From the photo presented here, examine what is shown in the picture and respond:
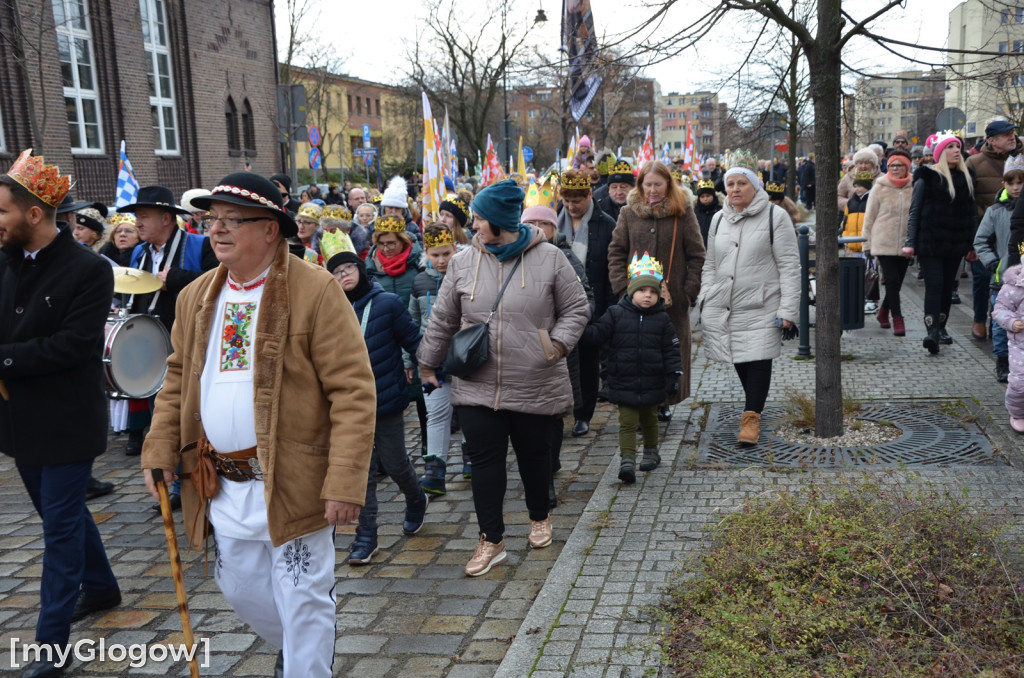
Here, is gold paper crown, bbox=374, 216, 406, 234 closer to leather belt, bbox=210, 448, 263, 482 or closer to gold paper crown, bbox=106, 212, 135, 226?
gold paper crown, bbox=106, 212, 135, 226

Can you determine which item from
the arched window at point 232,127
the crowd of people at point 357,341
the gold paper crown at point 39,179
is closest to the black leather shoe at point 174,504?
the crowd of people at point 357,341

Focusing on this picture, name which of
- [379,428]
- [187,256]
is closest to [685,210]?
[379,428]

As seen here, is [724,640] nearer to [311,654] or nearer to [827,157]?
[311,654]

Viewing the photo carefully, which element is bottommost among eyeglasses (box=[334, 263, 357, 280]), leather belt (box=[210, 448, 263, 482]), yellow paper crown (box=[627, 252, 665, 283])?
leather belt (box=[210, 448, 263, 482])

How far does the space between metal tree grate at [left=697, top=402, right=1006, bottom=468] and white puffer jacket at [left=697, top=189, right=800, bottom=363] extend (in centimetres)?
64

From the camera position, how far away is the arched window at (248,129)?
32.5m

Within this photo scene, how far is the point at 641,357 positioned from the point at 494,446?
5.77 ft

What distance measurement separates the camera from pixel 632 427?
6.55 m

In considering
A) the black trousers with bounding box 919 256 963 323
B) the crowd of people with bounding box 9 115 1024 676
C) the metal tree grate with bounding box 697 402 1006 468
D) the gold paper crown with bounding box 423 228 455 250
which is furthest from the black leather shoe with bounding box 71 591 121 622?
the black trousers with bounding box 919 256 963 323

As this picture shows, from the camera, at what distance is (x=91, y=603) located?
488 centimetres

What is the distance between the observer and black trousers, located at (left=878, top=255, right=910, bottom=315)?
35.4 ft

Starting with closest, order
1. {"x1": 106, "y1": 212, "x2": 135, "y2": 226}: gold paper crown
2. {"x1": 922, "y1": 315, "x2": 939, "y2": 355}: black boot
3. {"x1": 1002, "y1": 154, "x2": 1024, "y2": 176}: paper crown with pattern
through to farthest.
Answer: {"x1": 106, "y1": 212, "x2": 135, "y2": 226}: gold paper crown, {"x1": 1002, "y1": 154, "x2": 1024, "y2": 176}: paper crown with pattern, {"x1": 922, "y1": 315, "x2": 939, "y2": 355}: black boot

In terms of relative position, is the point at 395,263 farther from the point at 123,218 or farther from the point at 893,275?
the point at 893,275

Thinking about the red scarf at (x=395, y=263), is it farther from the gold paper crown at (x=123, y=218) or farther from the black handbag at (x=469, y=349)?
the gold paper crown at (x=123, y=218)
